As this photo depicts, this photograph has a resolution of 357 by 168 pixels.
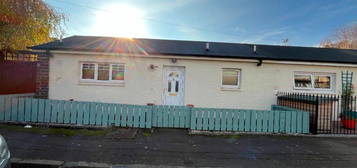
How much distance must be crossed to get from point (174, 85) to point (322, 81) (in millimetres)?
7028

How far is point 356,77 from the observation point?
795cm

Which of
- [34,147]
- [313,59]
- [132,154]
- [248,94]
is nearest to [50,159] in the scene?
[34,147]

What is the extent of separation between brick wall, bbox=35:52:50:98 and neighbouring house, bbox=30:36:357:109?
37 mm

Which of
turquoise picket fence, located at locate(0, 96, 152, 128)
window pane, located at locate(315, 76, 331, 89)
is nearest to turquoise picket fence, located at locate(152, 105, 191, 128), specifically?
turquoise picket fence, located at locate(0, 96, 152, 128)

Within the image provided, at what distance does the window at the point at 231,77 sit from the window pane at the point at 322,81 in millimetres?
3828

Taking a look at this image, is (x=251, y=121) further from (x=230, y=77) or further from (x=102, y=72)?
(x=102, y=72)

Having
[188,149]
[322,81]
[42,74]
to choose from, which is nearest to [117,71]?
[42,74]

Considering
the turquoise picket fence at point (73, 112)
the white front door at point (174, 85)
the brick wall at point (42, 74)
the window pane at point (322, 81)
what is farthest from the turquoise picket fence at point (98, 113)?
the window pane at point (322, 81)

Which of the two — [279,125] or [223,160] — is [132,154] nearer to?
[223,160]

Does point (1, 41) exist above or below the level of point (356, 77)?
above

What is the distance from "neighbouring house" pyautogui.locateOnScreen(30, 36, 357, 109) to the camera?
746 centimetres

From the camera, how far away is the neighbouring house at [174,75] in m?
7.46

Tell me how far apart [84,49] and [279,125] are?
318 inches

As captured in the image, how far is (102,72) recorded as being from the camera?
766 cm
